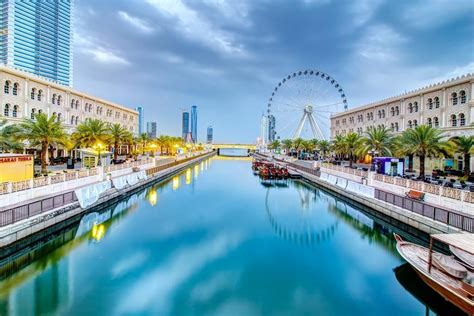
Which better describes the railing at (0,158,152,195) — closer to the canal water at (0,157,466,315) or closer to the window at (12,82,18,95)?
the canal water at (0,157,466,315)

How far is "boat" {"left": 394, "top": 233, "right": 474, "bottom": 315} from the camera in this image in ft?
32.6

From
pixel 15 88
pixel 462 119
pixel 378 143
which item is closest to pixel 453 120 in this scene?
pixel 462 119

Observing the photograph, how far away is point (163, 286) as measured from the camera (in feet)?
42.7

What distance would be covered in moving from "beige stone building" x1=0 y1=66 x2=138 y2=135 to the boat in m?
32.6

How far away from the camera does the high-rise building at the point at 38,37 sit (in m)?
111

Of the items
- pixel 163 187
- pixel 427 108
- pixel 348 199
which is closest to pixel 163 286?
pixel 348 199

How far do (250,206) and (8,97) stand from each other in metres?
33.1

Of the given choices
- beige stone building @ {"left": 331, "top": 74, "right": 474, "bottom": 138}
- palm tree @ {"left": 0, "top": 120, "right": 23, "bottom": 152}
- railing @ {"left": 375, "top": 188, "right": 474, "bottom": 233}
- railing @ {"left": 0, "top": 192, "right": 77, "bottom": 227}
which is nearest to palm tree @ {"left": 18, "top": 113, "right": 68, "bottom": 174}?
palm tree @ {"left": 0, "top": 120, "right": 23, "bottom": 152}

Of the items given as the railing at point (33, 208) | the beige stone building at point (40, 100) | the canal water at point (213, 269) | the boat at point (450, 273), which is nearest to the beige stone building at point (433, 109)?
the canal water at point (213, 269)

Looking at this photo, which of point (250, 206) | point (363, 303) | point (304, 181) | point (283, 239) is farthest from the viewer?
point (304, 181)

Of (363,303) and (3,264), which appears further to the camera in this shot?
(3,264)

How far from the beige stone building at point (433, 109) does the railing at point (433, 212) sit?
55.2 ft

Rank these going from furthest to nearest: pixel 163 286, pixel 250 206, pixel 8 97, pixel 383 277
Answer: pixel 8 97 → pixel 250 206 → pixel 383 277 → pixel 163 286

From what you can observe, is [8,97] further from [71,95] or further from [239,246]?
[239,246]
